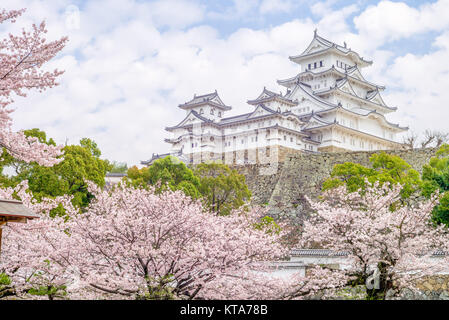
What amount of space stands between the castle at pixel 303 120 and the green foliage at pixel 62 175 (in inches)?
497

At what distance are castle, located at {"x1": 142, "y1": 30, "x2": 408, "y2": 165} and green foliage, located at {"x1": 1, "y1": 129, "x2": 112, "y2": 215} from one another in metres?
12.6

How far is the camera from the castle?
106 feet

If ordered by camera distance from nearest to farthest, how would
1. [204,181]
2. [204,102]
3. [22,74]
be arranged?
[22,74]
[204,181]
[204,102]

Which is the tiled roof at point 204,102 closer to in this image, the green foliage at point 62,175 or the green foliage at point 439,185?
the green foliage at point 62,175

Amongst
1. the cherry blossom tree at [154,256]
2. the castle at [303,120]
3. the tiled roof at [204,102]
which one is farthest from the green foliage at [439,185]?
the tiled roof at [204,102]

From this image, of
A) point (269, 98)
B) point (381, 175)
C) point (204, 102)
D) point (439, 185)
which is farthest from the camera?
point (204, 102)

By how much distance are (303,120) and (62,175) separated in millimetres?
20538

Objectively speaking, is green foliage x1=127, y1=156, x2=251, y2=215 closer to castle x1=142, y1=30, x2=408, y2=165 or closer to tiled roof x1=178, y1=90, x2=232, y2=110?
castle x1=142, y1=30, x2=408, y2=165

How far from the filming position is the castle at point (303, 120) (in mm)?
32375

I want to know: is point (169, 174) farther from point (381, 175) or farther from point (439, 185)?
point (439, 185)

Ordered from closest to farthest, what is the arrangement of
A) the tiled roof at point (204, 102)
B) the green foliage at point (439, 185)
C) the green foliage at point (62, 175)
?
the green foliage at point (439, 185) < the green foliage at point (62, 175) < the tiled roof at point (204, 102)

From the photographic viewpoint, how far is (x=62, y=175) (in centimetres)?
1750

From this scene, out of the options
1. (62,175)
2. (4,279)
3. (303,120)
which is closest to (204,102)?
(303,120)
